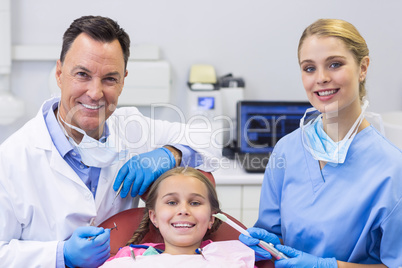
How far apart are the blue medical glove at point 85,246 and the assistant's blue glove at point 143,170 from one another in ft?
0.89

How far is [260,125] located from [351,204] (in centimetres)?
136

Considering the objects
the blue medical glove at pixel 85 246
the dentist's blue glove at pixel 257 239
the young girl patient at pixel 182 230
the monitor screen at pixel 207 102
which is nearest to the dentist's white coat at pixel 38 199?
the blue medical glove at pixel 85 246

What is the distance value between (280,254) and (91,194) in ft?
2.19

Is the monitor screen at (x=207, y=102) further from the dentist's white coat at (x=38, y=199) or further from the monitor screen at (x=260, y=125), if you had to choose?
the dentist's white coat at (x=38, y=199)

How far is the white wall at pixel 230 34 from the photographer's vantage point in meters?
2.85

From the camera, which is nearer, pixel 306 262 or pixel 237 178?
pixel 306 262

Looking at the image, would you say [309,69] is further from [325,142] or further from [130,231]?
[130,231]

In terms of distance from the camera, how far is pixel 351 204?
1.47 metres

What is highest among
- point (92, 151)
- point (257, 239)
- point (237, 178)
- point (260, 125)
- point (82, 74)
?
point (82, 74)

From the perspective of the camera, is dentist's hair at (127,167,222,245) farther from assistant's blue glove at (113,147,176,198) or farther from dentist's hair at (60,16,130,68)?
dentist's hair at (60,16,130,68)

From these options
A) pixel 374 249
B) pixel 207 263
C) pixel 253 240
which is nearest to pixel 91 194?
pixel 207 263

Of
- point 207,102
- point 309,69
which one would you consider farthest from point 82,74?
point 207,102

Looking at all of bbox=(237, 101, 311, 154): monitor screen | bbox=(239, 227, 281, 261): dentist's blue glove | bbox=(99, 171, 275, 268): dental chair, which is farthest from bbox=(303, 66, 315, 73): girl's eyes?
bbox=(237, 101, 311, 154): monitor screen

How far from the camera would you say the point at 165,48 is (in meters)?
2.94
